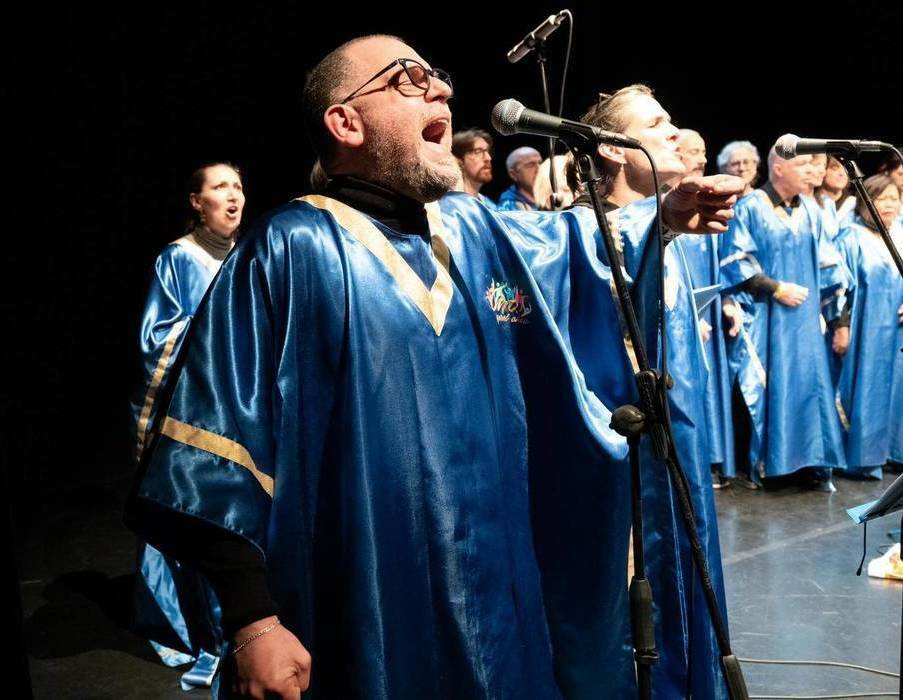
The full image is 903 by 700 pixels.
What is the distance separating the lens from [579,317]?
6.97ft

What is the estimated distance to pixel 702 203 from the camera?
1703 mm

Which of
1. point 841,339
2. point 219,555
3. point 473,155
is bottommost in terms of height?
point 841,339

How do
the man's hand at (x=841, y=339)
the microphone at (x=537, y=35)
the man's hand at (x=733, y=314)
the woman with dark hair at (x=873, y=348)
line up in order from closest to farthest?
the microphone at (x=537, y=35) → the man's hand at (x=733, y=314) → the woman with dark hair at (x=873, y=348) → the man's hand at (x=841, y=339)

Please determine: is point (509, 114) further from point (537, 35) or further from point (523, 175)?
point (523, 175)

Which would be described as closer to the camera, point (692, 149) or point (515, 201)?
point (692, 149)

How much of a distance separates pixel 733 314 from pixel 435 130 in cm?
425

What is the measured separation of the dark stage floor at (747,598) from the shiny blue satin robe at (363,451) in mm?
1801

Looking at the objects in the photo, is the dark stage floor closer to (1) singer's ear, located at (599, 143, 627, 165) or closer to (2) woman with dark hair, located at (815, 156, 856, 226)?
(1) singer's ear, located at (599, 143, 627, 165)

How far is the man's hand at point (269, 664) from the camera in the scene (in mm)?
1381

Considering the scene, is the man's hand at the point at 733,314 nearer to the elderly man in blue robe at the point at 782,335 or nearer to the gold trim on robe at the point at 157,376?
the elderly man in blue robe at the point at 782,335

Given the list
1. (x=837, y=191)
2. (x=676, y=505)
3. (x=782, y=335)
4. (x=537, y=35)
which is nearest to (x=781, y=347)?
(x=782, y=335)

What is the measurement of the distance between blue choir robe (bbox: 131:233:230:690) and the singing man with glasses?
5.82 ft

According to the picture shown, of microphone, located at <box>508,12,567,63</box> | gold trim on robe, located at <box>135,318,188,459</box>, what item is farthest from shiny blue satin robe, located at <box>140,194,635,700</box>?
microphone, located at <box>508,12,567,63</box>

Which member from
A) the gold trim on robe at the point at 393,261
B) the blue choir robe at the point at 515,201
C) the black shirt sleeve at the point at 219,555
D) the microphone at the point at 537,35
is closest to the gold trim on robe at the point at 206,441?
the black shirt sleeve at the point at 219,555
